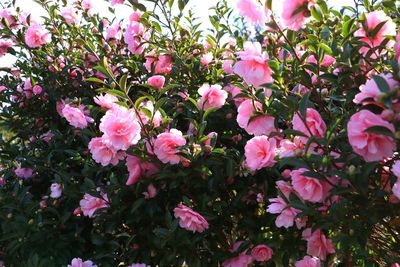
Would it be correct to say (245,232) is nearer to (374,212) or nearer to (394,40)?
(374,212)

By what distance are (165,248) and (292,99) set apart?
95 centimetres

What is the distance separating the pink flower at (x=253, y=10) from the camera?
60.9 inches

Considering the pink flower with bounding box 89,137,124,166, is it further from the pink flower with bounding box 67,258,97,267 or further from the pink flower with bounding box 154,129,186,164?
the pink flower with bounding box 67,258,97,267

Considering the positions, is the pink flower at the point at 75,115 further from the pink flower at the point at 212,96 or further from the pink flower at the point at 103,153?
the pink flower at the point at 212,96

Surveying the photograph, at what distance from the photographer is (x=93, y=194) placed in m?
2.11

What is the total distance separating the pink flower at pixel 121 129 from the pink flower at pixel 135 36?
0.95 meters

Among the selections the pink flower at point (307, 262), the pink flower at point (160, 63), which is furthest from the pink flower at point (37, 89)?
the pink flower at point (307, 262)

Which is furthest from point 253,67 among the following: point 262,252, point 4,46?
point 4,46

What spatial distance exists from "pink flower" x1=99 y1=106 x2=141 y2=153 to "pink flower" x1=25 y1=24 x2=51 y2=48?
1.36m

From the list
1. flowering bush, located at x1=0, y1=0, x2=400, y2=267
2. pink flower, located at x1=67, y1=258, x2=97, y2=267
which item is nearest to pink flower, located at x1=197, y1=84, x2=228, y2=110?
flowering bush, located at x1=0, y1=0, x2=400, y2=267

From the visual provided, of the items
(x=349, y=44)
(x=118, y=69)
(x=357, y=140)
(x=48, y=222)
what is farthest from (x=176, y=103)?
(x=357, y=140)

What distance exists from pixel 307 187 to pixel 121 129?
0.65 meters

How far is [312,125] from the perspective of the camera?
4.72 feet

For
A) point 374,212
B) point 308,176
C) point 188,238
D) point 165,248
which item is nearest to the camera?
point 308,176
